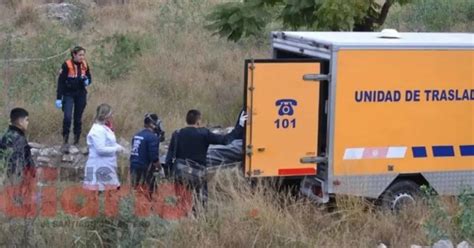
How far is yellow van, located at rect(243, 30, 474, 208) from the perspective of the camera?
10.8 m

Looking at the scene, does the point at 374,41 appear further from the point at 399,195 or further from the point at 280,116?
the point at 399,195

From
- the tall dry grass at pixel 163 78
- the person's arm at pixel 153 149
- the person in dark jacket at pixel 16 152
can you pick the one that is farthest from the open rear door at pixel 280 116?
the tall dry grass at pixel 163 78

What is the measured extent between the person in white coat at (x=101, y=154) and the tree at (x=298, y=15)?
223 inches

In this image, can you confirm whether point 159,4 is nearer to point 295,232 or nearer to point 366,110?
point 366,110

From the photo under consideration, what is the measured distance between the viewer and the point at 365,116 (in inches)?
432

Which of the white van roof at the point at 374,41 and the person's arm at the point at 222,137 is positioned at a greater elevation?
the white van roof at the point at 374,41

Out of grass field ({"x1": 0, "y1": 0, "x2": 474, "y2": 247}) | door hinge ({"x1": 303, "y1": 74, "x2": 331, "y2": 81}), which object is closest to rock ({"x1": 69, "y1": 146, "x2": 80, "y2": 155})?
grass field ({"x1": 0, "y1": 0, "x2": 474, "y2": 247})

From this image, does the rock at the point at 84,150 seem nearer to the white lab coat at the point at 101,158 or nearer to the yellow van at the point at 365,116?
the white lab coat at the point at 101,158

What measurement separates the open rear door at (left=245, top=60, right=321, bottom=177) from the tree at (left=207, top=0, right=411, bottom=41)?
5.05 metres

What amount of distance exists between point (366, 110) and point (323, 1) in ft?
17.4

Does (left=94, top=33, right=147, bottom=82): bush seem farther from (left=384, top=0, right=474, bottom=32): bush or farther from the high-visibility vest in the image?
(left=384, top=0, right=474, bottom=32): bush

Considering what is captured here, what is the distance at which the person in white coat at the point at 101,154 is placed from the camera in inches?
438

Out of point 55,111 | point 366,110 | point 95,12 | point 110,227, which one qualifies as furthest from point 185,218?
point 95,12

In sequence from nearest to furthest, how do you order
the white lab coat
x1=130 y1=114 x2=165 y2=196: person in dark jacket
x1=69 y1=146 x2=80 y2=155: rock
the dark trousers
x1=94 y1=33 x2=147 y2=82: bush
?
x1=130 y1=114 x2=165 y2=196: person in dark jacket → the white lab coat → x1=69 y1=146 x2=80 y2=155: rock → the dark trousers → x1=94 y1=33 x2=147 y2=82: bush
